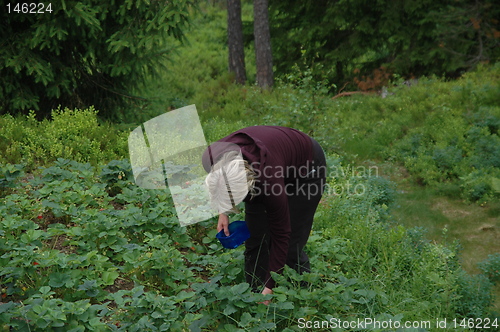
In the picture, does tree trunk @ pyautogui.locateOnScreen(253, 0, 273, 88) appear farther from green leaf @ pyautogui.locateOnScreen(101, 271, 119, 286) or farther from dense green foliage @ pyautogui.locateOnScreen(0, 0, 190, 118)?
green leaf @ pyautogui.locateOnScreen(101, 271, 119, 286)

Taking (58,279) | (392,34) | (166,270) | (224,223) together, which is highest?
(392,34)

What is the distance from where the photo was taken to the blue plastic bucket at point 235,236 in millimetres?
3553

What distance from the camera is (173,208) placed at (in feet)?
17.2

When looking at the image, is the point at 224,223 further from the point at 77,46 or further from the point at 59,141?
the point at 77,46

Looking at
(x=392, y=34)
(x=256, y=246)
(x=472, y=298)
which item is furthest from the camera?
(x=392, y=34)

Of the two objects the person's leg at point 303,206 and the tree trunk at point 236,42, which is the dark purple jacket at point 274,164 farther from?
the tree trunk at point 236,42

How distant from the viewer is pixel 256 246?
403 cm

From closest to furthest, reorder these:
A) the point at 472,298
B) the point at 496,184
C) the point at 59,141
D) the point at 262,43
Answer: the point at 472,298 < the point at 59,141 < the point at 496,184 < the point at 262,43

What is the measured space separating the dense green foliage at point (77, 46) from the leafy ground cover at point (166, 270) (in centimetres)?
255

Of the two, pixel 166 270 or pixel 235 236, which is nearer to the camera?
pixel 235 236

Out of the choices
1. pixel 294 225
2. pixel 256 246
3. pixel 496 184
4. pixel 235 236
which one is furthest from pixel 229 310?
pixel 496 184

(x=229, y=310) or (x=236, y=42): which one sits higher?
(x=236, y=42)

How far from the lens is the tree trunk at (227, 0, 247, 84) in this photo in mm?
14766

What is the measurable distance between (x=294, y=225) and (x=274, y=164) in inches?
28.8
